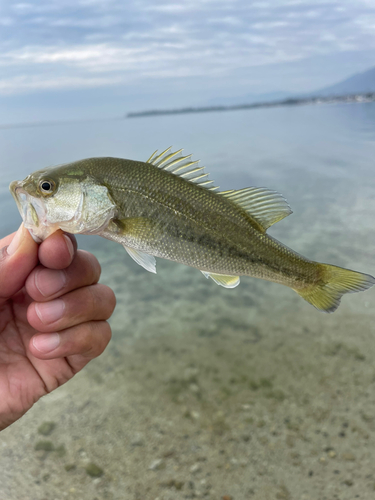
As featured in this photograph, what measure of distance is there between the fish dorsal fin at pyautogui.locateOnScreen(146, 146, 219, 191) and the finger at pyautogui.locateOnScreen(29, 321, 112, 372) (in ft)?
4.60

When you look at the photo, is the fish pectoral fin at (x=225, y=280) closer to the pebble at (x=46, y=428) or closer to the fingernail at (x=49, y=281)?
the fingernail at (x=49, y=281)

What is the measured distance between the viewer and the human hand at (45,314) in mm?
2141

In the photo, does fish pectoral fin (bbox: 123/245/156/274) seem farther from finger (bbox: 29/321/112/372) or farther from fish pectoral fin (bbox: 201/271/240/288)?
finger (bbox: 29/321/112/372)

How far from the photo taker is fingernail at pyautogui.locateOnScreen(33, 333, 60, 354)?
8.03 ft

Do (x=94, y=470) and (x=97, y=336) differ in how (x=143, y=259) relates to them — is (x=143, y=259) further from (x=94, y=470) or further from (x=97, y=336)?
(x=94, y=470)

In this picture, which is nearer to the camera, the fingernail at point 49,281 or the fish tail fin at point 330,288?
the fish tail fin at point 330,288

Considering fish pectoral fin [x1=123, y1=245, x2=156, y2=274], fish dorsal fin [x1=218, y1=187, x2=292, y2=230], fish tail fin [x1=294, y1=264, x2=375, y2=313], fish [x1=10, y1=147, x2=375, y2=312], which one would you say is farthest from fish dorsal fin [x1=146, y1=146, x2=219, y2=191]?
fish tail fin [x1=294, y1=264, x2=375, y2=313]

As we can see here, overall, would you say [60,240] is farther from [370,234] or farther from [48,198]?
[370,234]

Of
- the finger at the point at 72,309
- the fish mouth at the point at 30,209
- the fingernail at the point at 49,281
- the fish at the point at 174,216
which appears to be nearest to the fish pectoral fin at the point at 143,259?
the fish at the point at 174,216

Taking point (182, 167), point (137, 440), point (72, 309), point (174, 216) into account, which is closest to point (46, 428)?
point (137, 440)

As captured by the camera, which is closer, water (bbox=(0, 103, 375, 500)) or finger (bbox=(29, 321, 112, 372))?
finger (bbox=(29, 321, 112, 372))

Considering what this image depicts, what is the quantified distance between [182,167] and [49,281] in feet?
3.79

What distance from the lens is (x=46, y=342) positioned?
2461 millimetres

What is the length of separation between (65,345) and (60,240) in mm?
929
